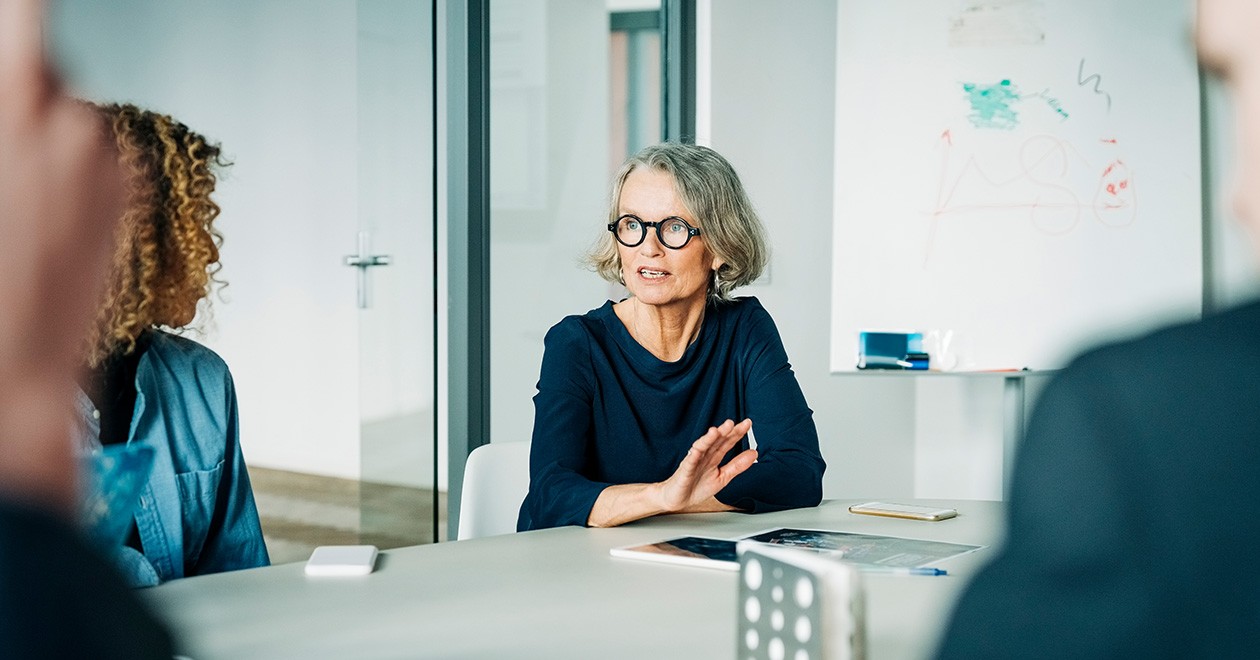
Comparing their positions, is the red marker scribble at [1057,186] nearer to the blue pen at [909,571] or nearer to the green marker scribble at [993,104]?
the green marker scribble at [993,104]

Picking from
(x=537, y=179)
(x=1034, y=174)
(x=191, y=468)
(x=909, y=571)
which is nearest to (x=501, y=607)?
(x=909, y=571)

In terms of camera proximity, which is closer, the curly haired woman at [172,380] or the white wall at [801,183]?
the curly haired woman at [172,380]

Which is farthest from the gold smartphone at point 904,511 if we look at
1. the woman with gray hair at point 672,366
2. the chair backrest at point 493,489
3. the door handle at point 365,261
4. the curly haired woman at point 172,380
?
the door handle at point 365,261

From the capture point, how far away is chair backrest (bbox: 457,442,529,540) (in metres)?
2.07

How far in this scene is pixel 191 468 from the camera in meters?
1.66

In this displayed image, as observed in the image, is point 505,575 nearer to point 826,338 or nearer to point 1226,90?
point 1226,90

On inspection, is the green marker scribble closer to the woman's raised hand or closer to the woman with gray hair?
the woman with gray hair

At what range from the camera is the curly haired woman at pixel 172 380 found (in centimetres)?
159

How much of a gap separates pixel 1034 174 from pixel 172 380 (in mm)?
2711

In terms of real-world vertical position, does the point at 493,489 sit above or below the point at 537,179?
below

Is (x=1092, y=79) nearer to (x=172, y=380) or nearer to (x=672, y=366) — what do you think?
(x=672, y=366)

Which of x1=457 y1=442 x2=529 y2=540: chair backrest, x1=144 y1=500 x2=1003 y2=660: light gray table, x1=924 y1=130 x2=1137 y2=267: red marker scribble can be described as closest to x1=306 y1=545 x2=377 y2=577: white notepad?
x1=144 y1=500 x2=1003 y2=660: light gray table

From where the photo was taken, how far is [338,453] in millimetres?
3779

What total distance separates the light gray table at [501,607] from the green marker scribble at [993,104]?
7.14 feet
